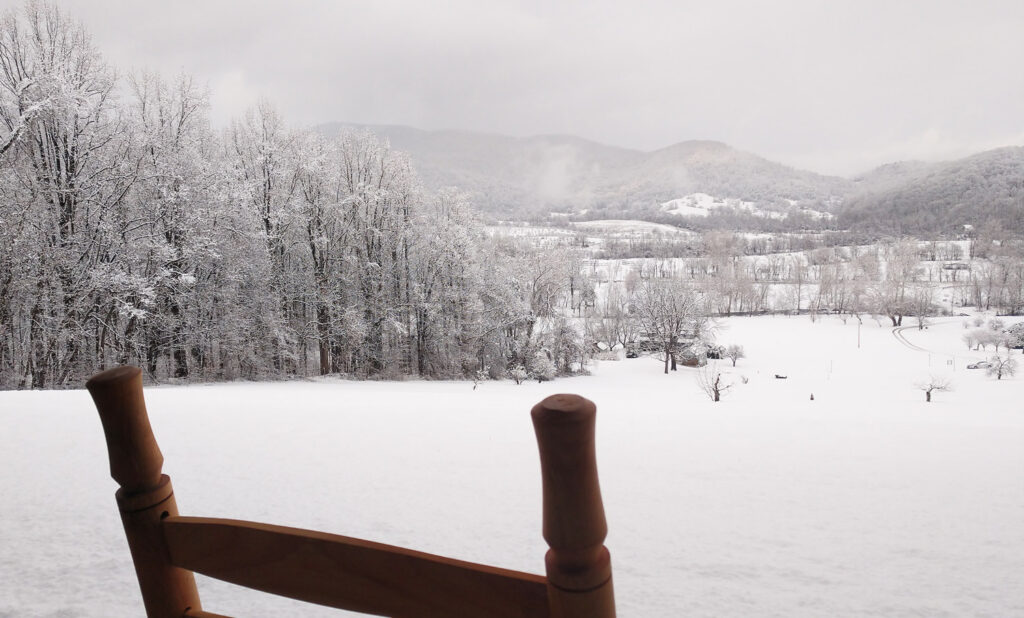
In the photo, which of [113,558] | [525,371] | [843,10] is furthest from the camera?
[843,10]

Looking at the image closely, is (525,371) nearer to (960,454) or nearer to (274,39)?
(960,454)

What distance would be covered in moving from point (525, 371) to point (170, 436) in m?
19.6

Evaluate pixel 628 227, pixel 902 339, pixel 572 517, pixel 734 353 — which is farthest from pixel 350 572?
pixel 628 227

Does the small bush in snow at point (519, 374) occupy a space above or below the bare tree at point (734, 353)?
above

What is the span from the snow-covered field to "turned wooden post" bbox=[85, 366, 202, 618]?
6.56 ft

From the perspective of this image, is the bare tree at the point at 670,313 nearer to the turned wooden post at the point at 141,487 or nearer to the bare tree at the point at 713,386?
the bare tree at the point at 713,386

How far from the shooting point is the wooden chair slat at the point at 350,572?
0.77 m

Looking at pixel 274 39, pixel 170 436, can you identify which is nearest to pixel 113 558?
pixel 170 436

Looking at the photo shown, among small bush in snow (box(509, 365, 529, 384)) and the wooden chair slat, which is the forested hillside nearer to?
small bush in snow (box(509, 365, 529, 384))

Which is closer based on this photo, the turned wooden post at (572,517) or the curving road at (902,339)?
the turned wooden post at (572,517)

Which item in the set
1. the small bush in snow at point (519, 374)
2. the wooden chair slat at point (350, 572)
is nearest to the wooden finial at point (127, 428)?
the wooden chair slat at point (350, 572)

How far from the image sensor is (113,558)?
3289 mm

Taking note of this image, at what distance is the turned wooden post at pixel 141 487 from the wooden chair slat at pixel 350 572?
4 centimetres

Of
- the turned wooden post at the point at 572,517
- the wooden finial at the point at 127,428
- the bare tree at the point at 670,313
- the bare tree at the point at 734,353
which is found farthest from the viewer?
the bare tree at the point at 734,353
